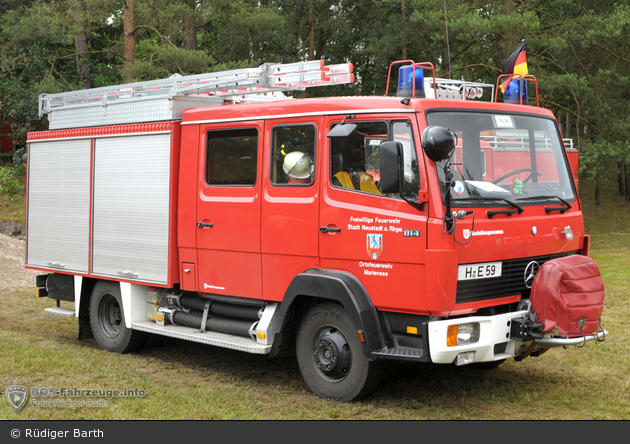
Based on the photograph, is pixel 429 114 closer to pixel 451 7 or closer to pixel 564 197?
pixel 564 197

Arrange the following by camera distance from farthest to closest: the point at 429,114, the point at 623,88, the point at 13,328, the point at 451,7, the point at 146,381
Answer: the point at 623,88 → the point at 451,7 → the point at 13,328 → the point at 146,381 → the point at 429,114

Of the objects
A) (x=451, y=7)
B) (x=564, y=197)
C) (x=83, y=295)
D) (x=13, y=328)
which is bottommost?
(x=13, y=328)

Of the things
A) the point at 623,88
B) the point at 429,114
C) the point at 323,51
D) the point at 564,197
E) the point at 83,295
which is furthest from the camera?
the point at 323,51

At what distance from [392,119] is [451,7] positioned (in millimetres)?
15165

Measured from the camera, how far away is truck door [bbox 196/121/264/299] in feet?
22.1

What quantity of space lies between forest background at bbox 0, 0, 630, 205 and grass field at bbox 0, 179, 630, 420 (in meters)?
10.3

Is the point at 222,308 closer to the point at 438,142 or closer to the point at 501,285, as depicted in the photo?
the point at 501,285

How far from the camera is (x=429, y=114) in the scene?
563cm

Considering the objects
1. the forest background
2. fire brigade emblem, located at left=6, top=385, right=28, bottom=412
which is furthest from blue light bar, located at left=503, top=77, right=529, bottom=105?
the forest background

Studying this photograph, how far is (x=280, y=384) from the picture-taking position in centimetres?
695

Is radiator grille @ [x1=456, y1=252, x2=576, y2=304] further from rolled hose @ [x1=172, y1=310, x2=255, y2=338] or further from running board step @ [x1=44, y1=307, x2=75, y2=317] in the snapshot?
running board step @ [x1=44, y1=307, x2=75, y2=317]

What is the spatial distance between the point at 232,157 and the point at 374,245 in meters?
2.02

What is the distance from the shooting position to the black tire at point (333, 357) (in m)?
5.89

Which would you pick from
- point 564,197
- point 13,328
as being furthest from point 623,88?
point 13,328
